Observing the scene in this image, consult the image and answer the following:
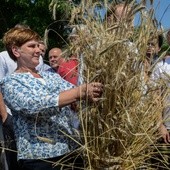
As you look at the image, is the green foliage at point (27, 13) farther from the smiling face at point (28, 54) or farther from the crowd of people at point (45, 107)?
the crowd of people at point (45, 107)

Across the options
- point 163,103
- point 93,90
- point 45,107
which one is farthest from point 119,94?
point 45,107

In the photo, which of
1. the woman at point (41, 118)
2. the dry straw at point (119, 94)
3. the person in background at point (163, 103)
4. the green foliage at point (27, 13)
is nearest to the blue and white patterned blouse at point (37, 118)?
the woman at point (41, 118)

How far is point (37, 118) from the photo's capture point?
2682mm

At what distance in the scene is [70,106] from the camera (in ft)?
9.01

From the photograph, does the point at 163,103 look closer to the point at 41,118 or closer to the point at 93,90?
the point at 93,90

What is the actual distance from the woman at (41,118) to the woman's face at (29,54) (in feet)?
0.03

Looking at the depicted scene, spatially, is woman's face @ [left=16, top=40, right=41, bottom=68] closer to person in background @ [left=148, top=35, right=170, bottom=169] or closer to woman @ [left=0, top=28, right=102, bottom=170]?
woman @ [left=0, top=28, right=102, bottom=170]

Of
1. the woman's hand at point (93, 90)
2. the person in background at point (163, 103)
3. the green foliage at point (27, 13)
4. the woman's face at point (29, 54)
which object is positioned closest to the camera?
the woman's hand at point (93, 90)

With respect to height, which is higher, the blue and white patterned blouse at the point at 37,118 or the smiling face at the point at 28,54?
the smiling face at the point at 28,54

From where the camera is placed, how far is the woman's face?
111 inches

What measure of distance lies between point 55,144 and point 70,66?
44 cm

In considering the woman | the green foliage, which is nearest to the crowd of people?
the woman

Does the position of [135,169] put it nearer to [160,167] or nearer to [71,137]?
[160,167]

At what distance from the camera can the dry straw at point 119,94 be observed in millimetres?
2426
